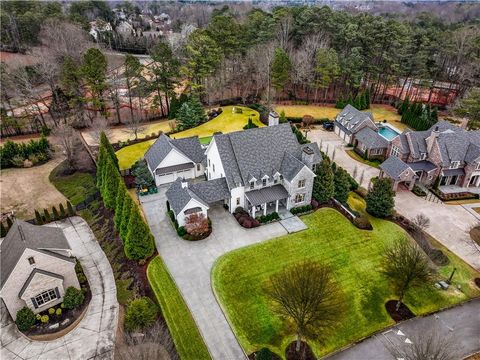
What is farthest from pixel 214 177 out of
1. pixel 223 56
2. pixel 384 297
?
pixel 223 56

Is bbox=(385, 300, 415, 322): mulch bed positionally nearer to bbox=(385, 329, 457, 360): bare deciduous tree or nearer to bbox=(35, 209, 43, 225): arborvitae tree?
bbox=(385, 329, 457, 360): bare deciduous tree

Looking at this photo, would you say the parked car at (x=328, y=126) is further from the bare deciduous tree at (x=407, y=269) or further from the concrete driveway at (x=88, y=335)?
the concrete driveway at (x=88, y=335)

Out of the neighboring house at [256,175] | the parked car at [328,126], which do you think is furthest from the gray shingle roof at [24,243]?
the parked car at [328,126]

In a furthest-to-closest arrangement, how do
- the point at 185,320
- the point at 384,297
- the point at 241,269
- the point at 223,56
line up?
the point at 223,56
the point at 241,269
the point at 384,297
the point at 185,320

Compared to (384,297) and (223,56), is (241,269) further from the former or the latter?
(223,56)

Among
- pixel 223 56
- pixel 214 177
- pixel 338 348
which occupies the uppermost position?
pixel 223 56
